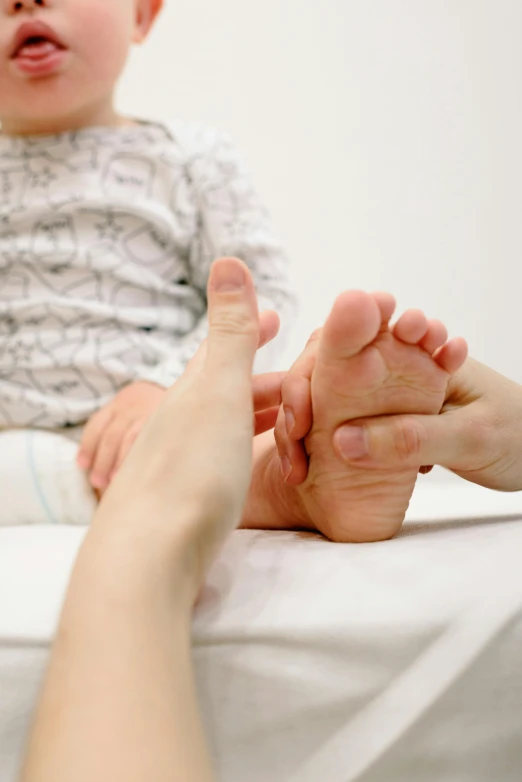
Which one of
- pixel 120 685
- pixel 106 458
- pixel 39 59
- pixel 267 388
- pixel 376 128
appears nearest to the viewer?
pixel 120 685

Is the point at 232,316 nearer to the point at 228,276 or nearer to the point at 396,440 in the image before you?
the point at 228,276

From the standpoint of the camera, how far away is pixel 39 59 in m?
0.90

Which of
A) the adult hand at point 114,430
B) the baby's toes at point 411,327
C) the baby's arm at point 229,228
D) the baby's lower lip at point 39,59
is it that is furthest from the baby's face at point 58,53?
the baby's toes at point 411,327

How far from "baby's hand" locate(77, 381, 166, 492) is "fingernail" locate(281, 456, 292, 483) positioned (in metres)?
0.21

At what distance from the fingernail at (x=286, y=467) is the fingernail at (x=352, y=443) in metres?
0.07

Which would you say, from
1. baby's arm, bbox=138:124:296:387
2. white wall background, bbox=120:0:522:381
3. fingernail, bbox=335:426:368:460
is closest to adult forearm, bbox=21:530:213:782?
fingernail, bbox=335:426:368:460

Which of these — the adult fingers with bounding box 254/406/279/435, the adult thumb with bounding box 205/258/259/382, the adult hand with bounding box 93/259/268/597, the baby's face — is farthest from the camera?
the baby's face

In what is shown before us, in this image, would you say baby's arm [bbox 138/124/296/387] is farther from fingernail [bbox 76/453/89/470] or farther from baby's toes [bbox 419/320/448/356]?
baby's toes [bbox 419/320/448/356]

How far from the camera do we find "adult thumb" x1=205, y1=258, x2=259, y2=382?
1.83ft

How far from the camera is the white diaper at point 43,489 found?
2.66ft

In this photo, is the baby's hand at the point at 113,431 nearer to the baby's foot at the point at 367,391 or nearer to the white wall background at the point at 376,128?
the baby's foot at the point at 367,391

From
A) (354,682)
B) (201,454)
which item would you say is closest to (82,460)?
(201,454)

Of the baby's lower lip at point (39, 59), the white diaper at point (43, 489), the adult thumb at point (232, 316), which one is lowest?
the white diaper at point (43, 489)

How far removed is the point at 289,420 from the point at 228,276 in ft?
0.39
